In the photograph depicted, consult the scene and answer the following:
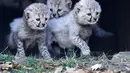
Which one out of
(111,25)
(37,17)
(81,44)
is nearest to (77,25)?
(81,44)

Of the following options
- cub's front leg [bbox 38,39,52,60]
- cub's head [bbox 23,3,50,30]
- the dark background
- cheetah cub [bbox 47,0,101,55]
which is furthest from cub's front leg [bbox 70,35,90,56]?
the dark background

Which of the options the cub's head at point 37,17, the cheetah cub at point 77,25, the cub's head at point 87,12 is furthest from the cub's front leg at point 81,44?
the cub's head at point 37,17

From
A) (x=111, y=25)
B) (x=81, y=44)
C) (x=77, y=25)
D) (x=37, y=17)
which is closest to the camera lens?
(x=37, y=17)

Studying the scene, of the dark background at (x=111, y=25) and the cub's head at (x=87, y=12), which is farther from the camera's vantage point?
the dark background at (x=111, y=25)

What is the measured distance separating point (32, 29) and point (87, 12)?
0.91 meters

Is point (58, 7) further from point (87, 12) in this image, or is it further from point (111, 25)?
point (111, 25)

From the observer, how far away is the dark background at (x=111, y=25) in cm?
942

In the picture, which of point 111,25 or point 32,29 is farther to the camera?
point 111,25

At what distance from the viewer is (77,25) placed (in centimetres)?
741

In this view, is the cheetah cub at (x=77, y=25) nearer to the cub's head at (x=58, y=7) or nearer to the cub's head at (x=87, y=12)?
the cub's head at (x=87, y=12)

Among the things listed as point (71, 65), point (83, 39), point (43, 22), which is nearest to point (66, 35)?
point (83, 39)

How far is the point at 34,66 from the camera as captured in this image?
5.70m

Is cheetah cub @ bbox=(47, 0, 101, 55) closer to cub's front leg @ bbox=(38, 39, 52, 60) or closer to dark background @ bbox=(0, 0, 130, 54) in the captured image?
cub's front leg @ bbox=(38, 39, 52, 60)

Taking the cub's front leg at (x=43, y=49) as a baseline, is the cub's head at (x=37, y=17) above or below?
above
